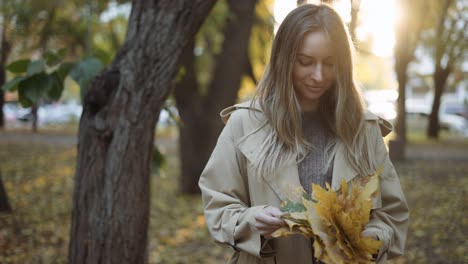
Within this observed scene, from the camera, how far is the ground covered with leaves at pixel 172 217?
20.2 feet

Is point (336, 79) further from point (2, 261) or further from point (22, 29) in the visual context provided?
point (22, 29)

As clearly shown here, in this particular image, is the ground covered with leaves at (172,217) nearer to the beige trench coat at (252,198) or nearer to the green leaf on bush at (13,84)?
the green leaf on bush at (13,84)

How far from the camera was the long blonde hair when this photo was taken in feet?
6.98

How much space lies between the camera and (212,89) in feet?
31.9

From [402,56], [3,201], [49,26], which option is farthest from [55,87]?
[49,26]

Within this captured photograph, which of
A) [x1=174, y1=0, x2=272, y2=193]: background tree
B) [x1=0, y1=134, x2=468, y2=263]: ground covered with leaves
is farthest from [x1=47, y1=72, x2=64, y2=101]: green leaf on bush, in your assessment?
[x1=174, y1=0, x2=272, y2=193]: background tree

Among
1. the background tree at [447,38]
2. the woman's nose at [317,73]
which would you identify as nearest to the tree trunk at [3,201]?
the woman's nose at [317,73]

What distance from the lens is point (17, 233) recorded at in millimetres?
6484

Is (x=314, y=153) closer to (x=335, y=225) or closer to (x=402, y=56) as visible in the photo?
(x=335, y=225)

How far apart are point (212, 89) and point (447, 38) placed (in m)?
12.4

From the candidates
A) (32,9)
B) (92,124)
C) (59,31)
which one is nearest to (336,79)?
(92,124)

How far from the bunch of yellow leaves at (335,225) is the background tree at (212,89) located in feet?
24.5

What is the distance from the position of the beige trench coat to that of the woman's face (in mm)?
233

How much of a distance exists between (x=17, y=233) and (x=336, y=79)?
18.1ft
